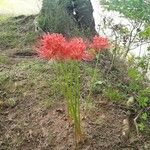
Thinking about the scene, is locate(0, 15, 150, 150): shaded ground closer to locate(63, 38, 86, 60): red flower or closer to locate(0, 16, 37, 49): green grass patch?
locate(63, 38, 86, 60): red flower

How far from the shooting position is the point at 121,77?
555cm

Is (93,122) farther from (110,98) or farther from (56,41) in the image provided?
(56,41)

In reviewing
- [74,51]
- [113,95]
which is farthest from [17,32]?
[74,51]

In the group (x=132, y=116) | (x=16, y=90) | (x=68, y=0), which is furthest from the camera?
(x=68, y=0)

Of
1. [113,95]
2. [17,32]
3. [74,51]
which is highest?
[74,51]

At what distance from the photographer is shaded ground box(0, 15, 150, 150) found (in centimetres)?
407

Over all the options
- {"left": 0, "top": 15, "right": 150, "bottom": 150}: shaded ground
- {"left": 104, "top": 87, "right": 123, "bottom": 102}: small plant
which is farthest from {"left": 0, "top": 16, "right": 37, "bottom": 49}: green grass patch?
{"left": 104, "top": 87, "right": 123, "bottom": 102}: small plant

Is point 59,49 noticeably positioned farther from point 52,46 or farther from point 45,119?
point 45,119

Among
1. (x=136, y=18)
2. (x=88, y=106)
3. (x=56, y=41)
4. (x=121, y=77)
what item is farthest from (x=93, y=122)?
(x=136, y=18)

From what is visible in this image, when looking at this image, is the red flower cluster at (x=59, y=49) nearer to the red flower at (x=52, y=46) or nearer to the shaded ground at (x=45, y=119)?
the red flower at (x=52, y=46)

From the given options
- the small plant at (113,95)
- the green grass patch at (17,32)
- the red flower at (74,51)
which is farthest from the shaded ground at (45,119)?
the green grass patch at (17,32)

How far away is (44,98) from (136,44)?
239 centimetres

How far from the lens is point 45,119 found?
439 centimetres

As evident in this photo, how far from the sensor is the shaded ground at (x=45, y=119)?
4.07 meters
